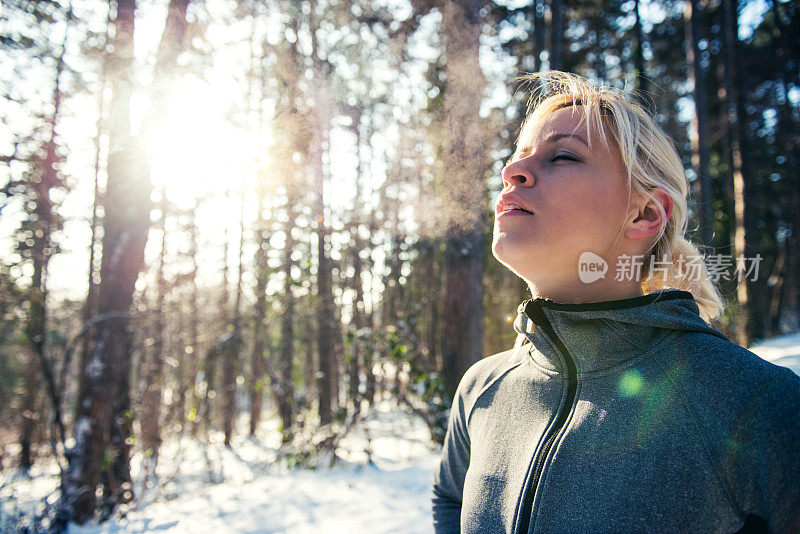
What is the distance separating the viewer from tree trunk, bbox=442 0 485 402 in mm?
5402

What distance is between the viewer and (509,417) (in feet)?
3.94

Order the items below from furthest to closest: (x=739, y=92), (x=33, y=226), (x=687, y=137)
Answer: (x=687, y=137) < (x=739, y=92) < (x=33, y=226)

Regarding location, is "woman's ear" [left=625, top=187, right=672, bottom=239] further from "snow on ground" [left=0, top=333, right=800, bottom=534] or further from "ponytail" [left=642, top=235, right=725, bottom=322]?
"snow on ground" [left=0, top=333, right=800, bottom=534]

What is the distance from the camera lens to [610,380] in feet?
3.33

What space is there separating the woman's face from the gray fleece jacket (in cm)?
12

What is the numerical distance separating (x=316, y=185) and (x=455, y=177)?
4.21 meters

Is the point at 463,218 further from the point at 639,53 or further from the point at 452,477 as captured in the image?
the point at 639,53

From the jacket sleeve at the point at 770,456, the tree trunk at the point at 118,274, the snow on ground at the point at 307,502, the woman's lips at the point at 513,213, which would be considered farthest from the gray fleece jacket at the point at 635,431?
the tree trunk at the point at 118,274

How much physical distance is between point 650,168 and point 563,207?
301mm

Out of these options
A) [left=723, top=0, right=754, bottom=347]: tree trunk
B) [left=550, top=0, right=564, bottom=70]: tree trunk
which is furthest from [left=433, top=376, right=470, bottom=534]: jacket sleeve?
[left=723, top=0, right=754, bottom=347]: tree trunk

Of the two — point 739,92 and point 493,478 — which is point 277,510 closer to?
point 493,478

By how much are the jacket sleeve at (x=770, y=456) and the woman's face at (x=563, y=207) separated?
17.3 inches

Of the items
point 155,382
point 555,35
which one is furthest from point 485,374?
point 155,382

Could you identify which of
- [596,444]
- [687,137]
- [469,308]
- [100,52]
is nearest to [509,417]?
[596,444]
